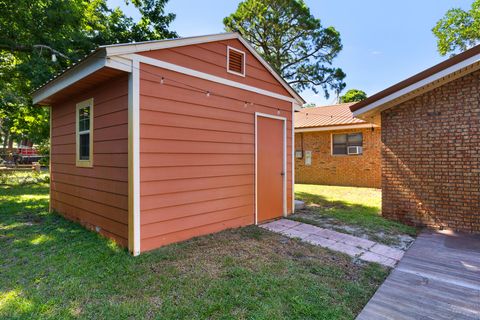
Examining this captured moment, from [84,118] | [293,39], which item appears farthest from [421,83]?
[293,39]

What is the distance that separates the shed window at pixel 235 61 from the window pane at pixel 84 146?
117 inches

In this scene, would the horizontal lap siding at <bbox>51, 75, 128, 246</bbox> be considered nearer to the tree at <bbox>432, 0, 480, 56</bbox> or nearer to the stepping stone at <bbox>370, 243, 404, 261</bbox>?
the stepping stone at <bbox>370, 243, 404, 261</bbox>

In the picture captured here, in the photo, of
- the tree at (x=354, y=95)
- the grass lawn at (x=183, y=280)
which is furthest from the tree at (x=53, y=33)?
the tree at (x=354, y=95)

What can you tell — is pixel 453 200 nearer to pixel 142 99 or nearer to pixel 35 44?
pixel 142 99

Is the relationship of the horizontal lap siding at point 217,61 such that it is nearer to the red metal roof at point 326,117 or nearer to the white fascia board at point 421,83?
the white fascia board at point 421,83

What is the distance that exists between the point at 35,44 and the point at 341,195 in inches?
465

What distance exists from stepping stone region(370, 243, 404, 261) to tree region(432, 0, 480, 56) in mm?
21057

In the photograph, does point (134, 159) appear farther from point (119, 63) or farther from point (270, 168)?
point (270, 168)

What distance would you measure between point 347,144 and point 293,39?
588cm

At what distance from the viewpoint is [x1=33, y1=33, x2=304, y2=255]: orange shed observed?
12.1 feet

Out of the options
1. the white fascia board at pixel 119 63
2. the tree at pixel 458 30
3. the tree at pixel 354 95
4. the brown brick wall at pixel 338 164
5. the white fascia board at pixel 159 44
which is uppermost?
the tree at pixel 458 30

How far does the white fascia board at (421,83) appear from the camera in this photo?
15.1 feet

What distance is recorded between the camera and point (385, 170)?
237 inches

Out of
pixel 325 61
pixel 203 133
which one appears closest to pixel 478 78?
pixel 203 133
